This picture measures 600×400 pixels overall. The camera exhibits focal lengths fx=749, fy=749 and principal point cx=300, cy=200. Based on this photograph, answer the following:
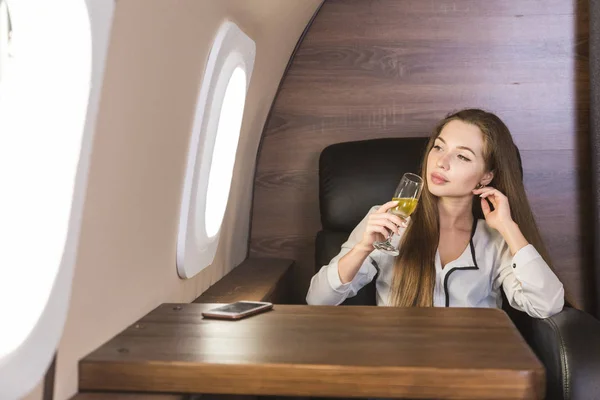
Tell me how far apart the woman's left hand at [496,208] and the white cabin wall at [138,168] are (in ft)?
2.72

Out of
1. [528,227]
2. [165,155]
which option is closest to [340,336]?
[165,155]

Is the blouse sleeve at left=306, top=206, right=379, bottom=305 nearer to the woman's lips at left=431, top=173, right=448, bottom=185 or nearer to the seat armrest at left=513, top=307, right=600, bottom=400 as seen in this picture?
the woman's lips at left=431, top=173, right=448, bottom=185

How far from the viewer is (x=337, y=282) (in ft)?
6.82

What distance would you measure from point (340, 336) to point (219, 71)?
831 millimetres

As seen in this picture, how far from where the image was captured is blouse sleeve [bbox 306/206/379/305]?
2091 millimetres

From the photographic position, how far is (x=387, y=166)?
2.44 m

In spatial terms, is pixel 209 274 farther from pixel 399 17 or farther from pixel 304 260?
pixel 399 17

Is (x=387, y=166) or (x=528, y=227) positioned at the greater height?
(x=387, y=166)

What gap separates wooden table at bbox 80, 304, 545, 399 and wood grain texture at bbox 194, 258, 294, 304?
603mm

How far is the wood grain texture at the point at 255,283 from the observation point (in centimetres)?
207

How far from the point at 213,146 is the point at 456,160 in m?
0.70

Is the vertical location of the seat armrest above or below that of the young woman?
below

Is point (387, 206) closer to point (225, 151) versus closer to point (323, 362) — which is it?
point (225, 151)

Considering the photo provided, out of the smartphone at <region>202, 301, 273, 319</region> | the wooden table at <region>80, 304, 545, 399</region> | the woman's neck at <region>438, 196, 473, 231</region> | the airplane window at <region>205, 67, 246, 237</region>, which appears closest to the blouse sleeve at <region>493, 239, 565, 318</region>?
the woman's neck at <region>438, 196, 473, 231</region>
